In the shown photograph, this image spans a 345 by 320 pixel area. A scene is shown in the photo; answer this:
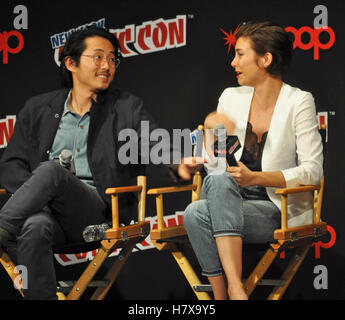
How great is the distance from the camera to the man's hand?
9.64 ft

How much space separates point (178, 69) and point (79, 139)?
0.91 m

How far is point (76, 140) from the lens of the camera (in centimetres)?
323

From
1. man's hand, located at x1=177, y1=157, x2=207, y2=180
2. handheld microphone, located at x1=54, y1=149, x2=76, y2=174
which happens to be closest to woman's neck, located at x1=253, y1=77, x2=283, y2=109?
man's hand, located at x1=177, y1=157, x2=207, y2=180

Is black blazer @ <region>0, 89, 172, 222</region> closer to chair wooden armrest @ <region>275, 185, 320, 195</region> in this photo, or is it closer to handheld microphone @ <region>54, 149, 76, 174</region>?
handheld microphone @ <region>54, 149, 76, 174</region>

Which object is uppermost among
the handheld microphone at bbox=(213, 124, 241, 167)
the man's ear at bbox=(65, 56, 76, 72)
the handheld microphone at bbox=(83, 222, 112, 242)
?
the man's ear at bbox=(65, 56, 76, 72)

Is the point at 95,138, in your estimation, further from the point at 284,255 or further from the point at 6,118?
the point at 284,255

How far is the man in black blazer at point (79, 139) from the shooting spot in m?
2.96

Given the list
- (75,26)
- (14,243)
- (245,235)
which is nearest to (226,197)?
(245,235)

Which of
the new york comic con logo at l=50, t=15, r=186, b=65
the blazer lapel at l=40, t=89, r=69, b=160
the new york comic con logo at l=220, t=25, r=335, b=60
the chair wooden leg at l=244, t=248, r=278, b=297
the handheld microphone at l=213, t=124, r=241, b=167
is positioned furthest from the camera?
the new york comic con logo at l=50, t=15, r=186, b=65

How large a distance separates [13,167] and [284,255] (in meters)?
1.63

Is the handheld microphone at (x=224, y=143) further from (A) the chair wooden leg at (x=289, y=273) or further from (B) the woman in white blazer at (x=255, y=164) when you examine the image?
(A) the chair wooden leg at (x=289, y=273)

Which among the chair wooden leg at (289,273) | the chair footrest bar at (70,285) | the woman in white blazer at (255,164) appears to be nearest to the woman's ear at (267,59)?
the woman in white blazer at (255,164)

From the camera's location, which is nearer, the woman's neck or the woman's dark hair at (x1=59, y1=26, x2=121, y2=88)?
the woman's neck

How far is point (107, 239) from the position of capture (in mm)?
2951
